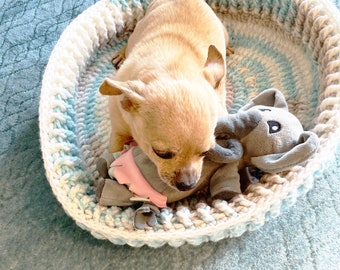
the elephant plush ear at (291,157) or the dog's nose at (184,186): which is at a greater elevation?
the elephant plush ear at (291,157)

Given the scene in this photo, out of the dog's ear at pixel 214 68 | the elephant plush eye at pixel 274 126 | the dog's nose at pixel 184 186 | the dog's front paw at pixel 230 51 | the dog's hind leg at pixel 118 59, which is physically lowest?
the dog's hind leg at pixel 118 59

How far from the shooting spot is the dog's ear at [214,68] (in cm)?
136

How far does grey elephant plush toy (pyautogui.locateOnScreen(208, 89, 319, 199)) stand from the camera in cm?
124

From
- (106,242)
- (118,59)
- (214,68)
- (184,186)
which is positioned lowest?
(106,242)

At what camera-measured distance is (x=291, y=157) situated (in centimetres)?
120

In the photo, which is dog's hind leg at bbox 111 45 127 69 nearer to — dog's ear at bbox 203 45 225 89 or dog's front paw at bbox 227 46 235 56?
dog's front paw at bbox 227 46 235 56

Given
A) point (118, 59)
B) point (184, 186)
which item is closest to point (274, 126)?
point (184, 186)

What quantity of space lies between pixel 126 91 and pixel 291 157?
1.53 ft

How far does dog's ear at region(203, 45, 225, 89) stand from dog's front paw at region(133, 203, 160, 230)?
42cm

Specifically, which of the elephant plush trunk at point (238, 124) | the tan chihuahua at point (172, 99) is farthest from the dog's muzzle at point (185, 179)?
the elephant plush trunk at point (238, 124)

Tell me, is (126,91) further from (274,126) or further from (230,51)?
(230,51)

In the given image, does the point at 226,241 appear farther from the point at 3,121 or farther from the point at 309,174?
the point at 3,121

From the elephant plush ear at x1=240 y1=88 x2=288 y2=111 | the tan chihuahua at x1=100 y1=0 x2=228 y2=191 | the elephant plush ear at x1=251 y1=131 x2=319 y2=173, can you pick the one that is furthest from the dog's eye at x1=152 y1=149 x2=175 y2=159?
the elephant plush ear at x1=240 y1=88 x2=288 y2=111

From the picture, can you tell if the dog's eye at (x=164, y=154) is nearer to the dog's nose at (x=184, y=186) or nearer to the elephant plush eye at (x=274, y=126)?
the dog's nose at (x=184, y=186)
